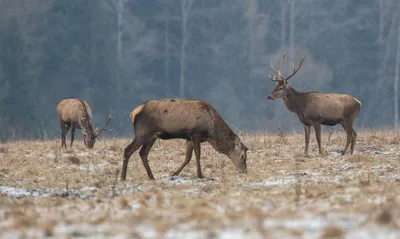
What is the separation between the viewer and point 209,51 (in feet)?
154

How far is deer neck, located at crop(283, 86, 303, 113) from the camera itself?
1728cm

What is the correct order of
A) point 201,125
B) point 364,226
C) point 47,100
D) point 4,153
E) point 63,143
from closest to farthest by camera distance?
point 364,226
point 201,125
point 4,153
point 63,143
point 47,100

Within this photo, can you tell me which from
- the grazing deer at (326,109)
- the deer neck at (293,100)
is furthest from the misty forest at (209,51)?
the grazing deer at (326,109)

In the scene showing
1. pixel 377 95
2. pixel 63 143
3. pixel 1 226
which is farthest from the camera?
pixel 377 95

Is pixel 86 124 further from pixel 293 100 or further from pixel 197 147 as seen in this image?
pixel 197 147

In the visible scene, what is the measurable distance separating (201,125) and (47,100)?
30.1m

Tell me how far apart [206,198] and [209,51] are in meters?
39.1

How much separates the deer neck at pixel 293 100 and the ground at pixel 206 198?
170cm

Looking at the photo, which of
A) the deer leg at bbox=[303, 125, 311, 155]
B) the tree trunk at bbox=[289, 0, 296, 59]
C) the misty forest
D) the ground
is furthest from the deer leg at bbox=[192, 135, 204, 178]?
the tree trunk at bbox=[289, 0, 296, 59]

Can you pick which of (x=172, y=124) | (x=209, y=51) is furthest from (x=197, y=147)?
(x=209, y=51)

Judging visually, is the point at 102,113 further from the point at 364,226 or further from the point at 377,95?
the point at 364,226

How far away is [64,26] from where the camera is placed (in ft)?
142

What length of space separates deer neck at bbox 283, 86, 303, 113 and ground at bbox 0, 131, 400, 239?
5.59ft

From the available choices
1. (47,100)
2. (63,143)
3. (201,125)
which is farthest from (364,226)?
(47,100)
